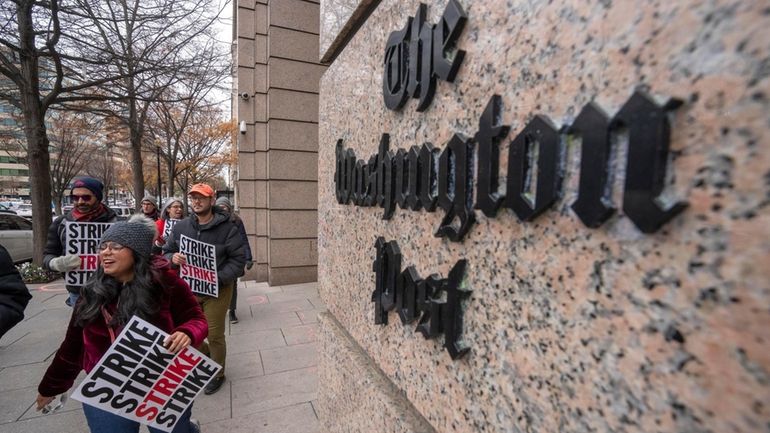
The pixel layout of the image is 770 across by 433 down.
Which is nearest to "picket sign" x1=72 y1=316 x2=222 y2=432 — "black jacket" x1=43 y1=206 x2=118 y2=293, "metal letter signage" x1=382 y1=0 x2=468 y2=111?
"metal letter signage" x1=382 y1=0 x2=468 y2=111

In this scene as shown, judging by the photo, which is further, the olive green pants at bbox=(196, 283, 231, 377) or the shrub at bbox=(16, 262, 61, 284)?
the shrub at bbox=(16, 262, 61, 284)

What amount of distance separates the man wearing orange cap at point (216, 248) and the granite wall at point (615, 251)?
9.51 ft

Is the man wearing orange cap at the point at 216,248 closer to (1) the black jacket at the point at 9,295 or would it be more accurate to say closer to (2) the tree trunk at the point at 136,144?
(1) the black jacket at the point at 9,295

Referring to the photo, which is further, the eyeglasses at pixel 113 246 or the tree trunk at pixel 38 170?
the tree trunk at pixel 38 170

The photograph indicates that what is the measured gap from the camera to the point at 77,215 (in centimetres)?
359

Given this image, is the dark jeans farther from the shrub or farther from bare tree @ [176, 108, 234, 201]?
bare tree @ [176, 108, 234, 201]

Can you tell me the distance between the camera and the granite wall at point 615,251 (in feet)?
1.63

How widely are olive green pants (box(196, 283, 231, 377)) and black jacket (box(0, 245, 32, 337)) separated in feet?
4.40

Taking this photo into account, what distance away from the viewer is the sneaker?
141 inches

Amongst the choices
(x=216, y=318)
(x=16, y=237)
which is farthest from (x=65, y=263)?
(x=16, y=237)

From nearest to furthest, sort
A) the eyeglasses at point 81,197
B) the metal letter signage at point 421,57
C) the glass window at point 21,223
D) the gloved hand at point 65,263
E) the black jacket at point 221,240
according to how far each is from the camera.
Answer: the metal letter signage at point 421,57, the gloved hand at point 65,263, the eyeglasses at point 81,197, the black jacket at point 221,240, the glass window at point 21,223

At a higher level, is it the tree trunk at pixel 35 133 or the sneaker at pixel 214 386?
the tree trunk at pixel 35 133

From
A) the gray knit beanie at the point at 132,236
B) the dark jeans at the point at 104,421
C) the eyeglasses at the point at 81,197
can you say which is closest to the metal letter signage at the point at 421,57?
the gray knit beanie at the point at 132,236

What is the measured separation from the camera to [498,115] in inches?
35.8
